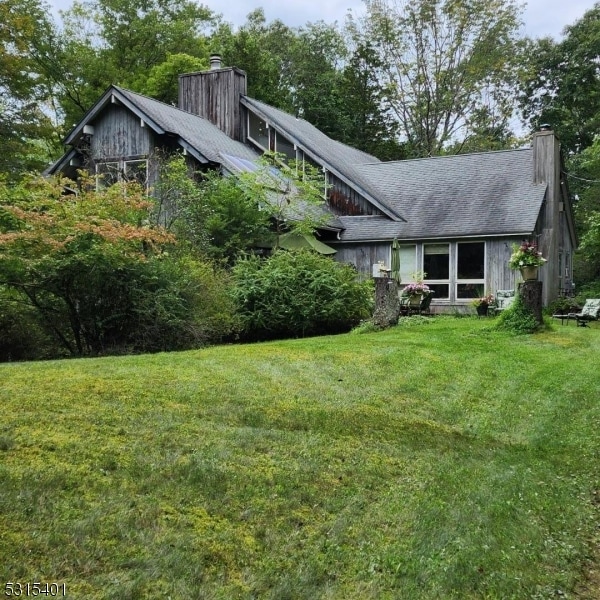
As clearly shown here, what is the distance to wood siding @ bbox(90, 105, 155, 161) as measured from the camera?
19203mm

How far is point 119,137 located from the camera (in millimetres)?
19578

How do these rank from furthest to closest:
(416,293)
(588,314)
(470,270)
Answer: (470,270) < (416,293) < (588,314)

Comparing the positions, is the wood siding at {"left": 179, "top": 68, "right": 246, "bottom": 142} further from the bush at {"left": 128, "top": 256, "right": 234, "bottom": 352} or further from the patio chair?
the patio chair

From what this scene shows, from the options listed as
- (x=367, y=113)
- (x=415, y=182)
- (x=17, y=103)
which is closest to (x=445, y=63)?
(x=367, y=113)

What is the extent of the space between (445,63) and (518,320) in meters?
25.2

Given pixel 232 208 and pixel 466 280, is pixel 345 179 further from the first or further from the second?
pixel 232 208

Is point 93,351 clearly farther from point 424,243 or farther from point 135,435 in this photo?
point 424,243

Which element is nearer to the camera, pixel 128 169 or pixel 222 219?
pixel 222 219

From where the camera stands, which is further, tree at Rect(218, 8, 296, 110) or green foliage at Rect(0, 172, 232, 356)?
tree at Rect(218, 8, 296, 110)

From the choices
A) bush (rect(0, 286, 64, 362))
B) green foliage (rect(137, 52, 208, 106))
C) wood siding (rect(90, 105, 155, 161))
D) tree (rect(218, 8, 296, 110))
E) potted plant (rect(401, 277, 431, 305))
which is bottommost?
→ bush (rect(0, 286, 64, 362))

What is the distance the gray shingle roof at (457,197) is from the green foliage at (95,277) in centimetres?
927

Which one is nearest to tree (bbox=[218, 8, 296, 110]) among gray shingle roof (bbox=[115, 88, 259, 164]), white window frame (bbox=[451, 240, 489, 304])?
gray shingle roof (bbox=[115, 88, 259, 164])

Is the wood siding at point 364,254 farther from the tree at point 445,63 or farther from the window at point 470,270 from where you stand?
the tree at point 445,63

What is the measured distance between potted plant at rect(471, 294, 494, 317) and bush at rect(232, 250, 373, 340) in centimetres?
457
